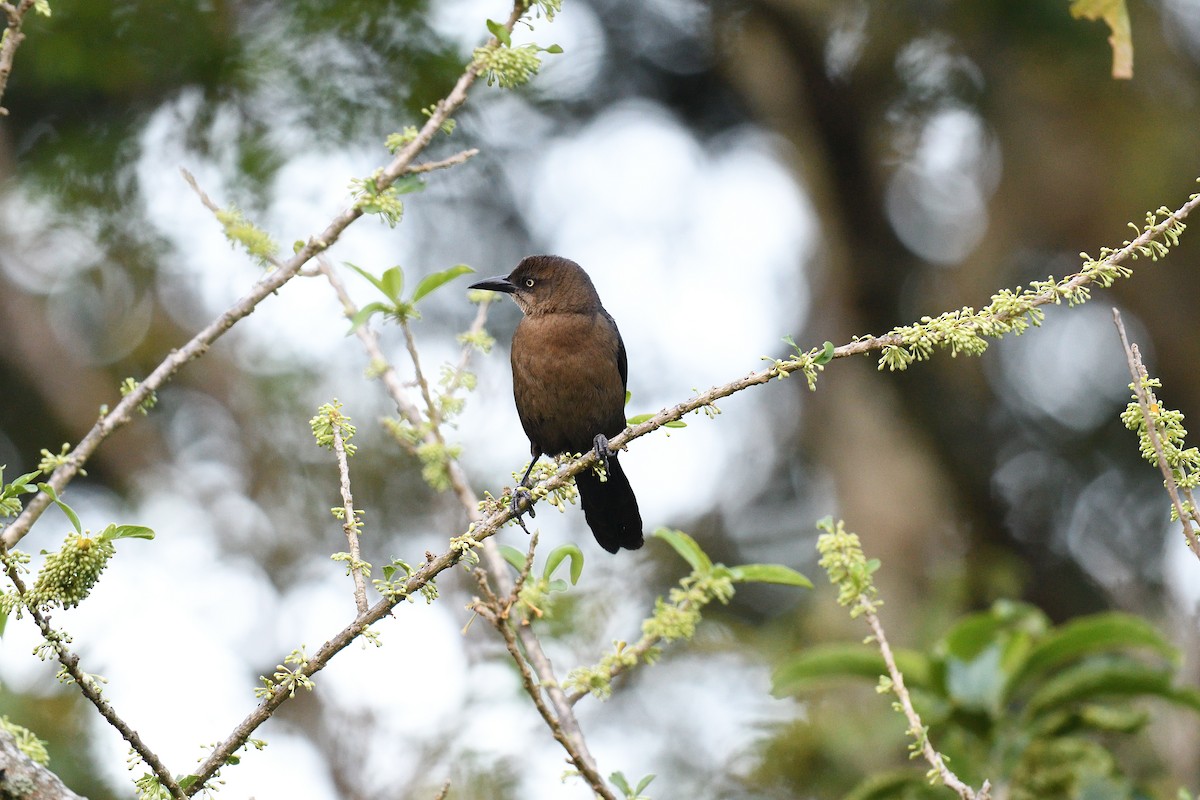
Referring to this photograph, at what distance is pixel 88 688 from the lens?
7.02 feet

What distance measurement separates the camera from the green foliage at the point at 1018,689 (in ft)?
12.8

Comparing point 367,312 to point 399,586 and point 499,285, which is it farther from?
Answer: point 499,285

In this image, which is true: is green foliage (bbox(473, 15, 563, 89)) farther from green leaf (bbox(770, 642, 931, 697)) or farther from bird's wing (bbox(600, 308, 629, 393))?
bird's wing (bbox(600, 308, 629, 393))

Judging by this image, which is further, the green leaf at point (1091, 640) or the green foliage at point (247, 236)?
the green leaf at point (1091, 640)

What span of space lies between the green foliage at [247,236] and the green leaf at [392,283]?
0.28 m

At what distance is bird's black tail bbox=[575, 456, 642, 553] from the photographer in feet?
16.3

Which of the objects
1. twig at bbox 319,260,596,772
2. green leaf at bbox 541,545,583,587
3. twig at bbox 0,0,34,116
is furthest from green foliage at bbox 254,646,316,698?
twig at bbox 0,0,34,116

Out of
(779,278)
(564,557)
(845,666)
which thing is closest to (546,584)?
(564,557)

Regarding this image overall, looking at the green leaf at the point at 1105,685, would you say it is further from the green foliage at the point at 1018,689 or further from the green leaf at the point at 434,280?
the green leaf at the point at 434,280

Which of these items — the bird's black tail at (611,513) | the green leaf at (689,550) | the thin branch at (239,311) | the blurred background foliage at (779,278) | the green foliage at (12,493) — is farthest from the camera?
the blurred background foliage at (779,278)

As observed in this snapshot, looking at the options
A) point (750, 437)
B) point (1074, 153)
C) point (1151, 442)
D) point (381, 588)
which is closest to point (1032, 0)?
point (1074, 153)

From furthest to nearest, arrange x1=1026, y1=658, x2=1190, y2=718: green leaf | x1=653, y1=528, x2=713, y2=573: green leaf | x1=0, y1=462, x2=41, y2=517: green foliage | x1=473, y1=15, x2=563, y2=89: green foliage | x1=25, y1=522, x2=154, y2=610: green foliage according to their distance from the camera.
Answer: x1=1026, y1=658, x2=1190, y2=718: green leaf → x1=653, y1=528, x2=713, y2=573: green leaf → x1=473, y1=15, x2=563, y2=89: green foliage → x1=0, y1=462, x2=41, y2=517: green foliage → x1=25, y1=522, x2=154, y2=610: green foliage

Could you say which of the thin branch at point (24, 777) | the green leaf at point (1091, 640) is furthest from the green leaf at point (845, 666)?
the thin branch at point (24, 777)

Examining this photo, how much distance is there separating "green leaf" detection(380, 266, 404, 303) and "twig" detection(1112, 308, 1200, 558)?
145 centimetres
